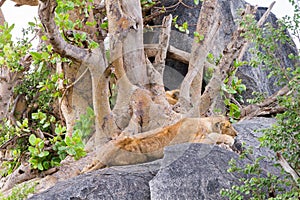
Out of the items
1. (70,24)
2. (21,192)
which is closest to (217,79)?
(70,24)

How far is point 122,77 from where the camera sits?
3.08 meters

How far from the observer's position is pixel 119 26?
3145mm

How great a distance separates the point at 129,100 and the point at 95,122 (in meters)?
0.29

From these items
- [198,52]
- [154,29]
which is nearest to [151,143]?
[198,52]

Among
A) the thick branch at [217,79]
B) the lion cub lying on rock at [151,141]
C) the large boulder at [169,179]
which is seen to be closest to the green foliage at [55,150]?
the lion cub lying on rock at [151,141]

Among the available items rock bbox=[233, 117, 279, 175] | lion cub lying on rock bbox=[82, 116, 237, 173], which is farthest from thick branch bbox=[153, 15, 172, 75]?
lion cub lying on rock bbox=[82, 116, 237, 173]

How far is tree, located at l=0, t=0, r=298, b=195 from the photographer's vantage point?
2770 millimetres

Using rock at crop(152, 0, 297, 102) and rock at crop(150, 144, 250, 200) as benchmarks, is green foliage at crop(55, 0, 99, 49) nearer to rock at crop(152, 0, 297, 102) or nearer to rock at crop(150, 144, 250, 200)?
rock at crop(150, 144, 250, 200)

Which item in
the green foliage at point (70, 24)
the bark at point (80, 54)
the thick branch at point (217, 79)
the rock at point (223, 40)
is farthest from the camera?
the rock at point (223, 40)

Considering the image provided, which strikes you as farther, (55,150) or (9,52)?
(9,52)

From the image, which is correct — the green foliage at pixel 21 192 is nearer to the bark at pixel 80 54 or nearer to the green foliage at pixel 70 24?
the bark at pixel 80 54

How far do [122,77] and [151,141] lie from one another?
1.88 ft

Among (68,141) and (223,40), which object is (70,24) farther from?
(223,40)

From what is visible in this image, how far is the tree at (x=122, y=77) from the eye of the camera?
277cm
